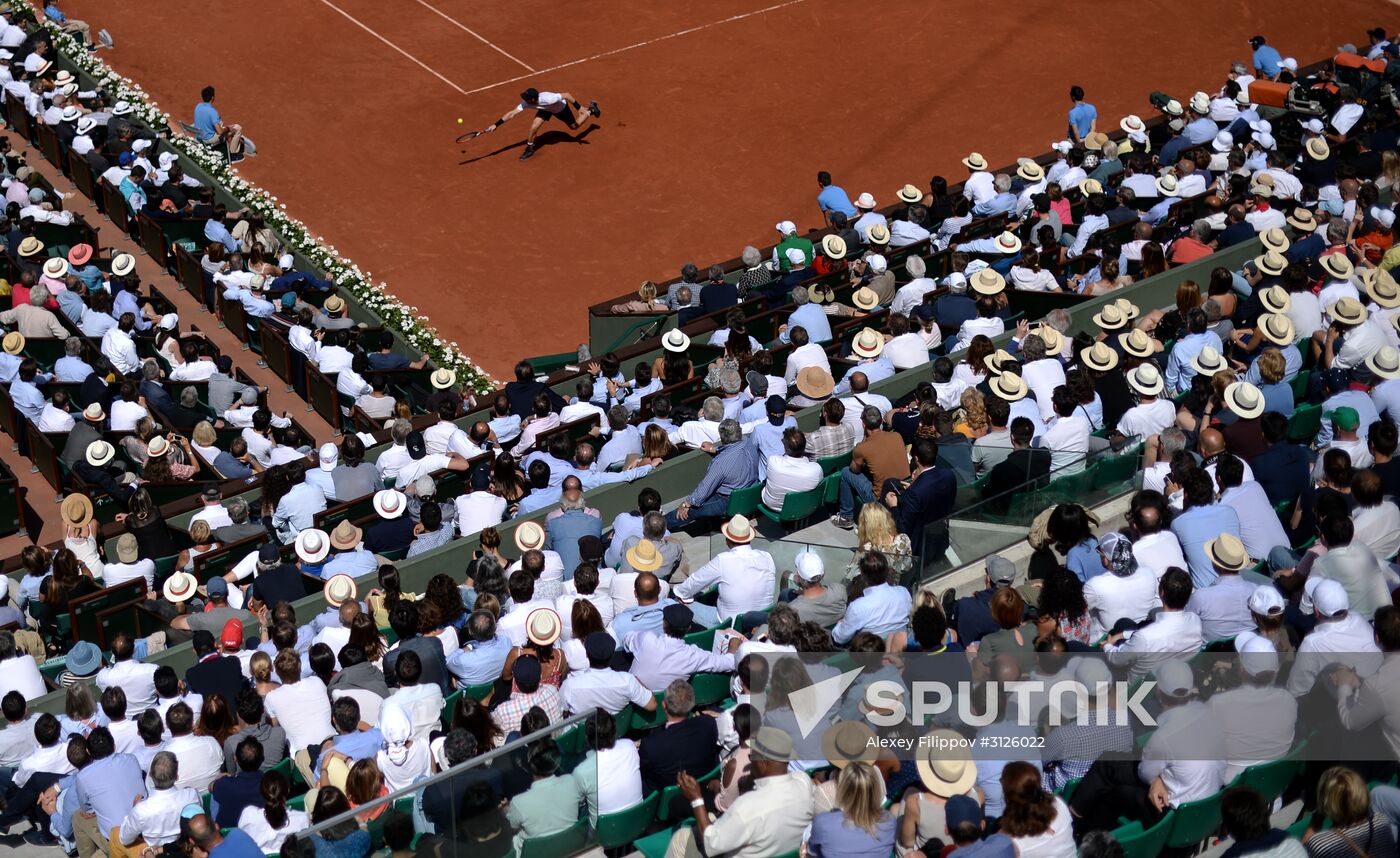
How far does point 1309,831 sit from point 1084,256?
1070 centimetres

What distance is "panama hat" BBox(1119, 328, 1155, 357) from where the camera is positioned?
1536 centimetres

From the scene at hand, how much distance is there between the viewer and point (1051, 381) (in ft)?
49.3

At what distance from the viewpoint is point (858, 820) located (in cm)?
941

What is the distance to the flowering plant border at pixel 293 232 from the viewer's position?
21031 millimetres

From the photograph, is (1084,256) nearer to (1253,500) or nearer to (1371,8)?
(1253,500)

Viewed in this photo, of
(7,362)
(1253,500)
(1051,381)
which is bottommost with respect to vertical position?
(1253,500)

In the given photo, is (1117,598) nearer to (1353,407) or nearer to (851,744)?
(851,744)

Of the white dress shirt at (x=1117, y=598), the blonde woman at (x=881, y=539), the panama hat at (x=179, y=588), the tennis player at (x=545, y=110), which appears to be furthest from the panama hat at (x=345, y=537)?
the tennis player at (x=545, y=110)

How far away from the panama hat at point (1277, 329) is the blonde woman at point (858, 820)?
26.1 ft

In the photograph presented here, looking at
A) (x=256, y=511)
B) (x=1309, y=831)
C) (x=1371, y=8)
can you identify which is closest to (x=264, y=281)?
(x=256, y=511)

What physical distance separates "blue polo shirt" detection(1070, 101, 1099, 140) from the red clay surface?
5.12ft

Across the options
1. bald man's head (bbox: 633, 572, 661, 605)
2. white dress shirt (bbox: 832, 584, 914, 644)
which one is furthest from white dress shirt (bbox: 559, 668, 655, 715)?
white dress shirt (bbox: 832, 584, 914, 644)

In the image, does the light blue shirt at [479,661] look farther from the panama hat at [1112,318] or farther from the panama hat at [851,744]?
the panama hat at [1112,318]

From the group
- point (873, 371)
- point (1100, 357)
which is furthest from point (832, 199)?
point (1100, 357)
